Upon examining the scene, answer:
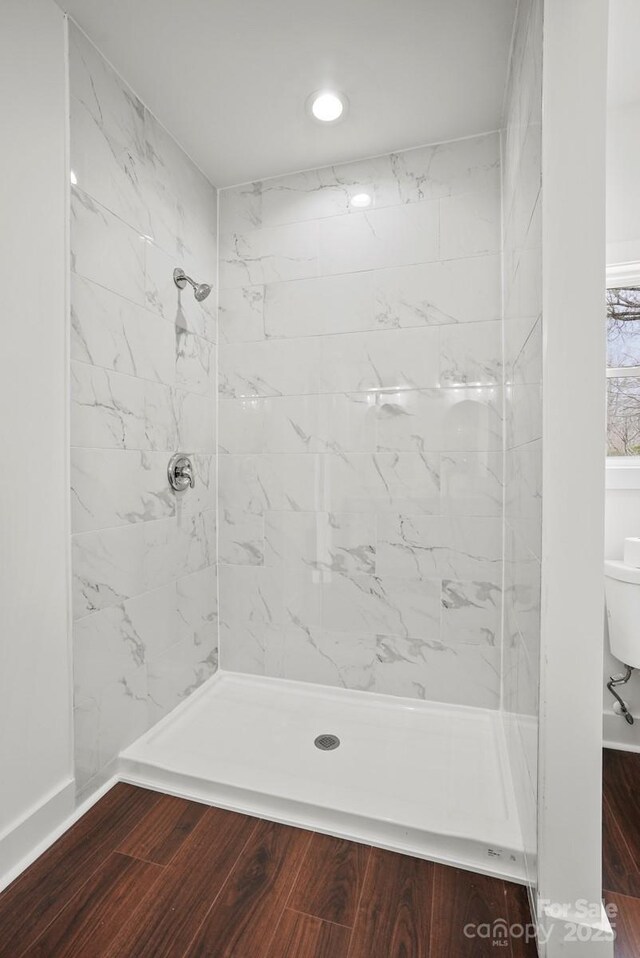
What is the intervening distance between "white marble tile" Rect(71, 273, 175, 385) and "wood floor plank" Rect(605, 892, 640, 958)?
6.83 feet

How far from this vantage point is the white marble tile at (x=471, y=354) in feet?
6.53

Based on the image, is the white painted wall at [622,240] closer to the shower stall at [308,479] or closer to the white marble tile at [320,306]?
the shower stall at [308,479]

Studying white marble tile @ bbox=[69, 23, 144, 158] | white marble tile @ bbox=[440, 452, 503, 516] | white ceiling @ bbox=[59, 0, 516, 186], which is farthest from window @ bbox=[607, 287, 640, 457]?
white marble tile @ bbox=[69, 23, 144, 158]

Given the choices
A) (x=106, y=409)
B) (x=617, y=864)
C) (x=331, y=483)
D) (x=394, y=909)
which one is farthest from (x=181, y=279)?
(x=617, y=864)

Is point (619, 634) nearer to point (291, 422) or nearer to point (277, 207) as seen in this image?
point (291, 422)

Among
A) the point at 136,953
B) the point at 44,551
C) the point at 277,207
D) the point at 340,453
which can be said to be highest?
the point at 277,207

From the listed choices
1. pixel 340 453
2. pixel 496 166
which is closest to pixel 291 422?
pixel 340 453

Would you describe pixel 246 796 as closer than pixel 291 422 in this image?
Yes

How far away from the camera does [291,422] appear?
7.36 feet

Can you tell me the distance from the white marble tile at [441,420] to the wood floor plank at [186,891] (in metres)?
1.45

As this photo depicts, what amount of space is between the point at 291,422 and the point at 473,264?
39.5 inches

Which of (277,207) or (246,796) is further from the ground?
(277,207)

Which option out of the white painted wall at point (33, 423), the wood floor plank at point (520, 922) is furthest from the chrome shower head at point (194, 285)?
the wood floor plank at point (520, 922)

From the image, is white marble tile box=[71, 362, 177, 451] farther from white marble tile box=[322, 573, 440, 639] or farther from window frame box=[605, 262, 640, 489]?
window frame box=[605, 262, 640, 489]
